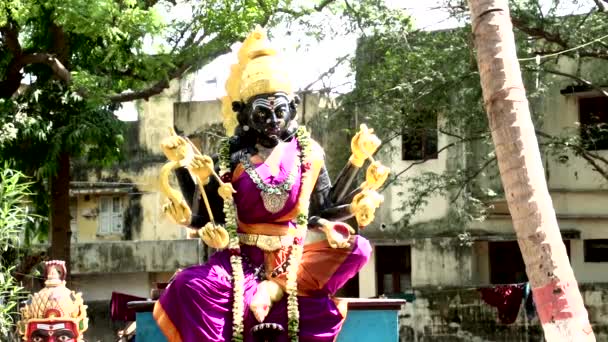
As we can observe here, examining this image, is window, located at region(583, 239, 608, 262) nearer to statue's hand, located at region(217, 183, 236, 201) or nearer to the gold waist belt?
the gold waist belt

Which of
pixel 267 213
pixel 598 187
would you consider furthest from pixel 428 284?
pixel 267 213

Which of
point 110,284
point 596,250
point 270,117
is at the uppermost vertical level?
point 270,117

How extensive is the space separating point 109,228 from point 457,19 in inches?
543

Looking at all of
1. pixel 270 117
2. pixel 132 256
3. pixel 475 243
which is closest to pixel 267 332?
pixel 270 117

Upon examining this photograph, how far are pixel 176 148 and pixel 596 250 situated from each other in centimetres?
1695

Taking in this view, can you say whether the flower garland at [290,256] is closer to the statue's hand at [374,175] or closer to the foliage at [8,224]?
the statue's hand at [374,175]

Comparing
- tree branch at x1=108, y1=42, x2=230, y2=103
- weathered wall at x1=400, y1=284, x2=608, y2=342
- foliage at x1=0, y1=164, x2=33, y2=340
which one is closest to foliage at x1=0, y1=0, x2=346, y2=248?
tree branch at x1=108, y1=42, x2=230, y2=103

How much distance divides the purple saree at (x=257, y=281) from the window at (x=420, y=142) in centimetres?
1098

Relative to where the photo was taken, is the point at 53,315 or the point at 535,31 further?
the point at 535,31

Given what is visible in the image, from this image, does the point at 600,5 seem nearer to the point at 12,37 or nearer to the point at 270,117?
the point at 12,37

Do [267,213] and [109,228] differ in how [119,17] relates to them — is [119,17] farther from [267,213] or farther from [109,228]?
[109,228]

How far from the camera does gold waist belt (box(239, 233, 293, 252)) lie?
271 inches

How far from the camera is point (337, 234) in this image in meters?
6.66

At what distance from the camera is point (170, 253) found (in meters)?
24.4
